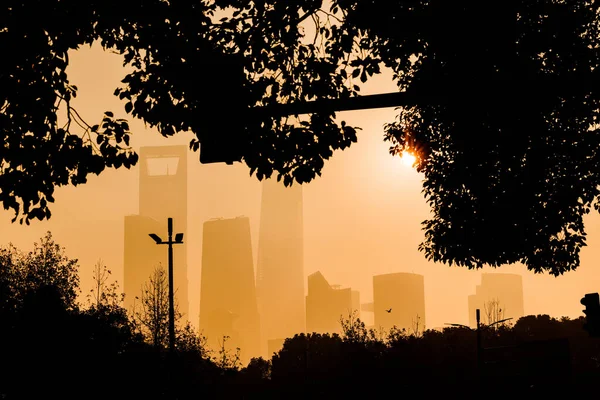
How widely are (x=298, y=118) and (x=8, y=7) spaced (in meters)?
4.98

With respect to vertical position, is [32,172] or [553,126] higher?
[553,126]

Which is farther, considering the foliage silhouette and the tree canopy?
the foliage silhouette

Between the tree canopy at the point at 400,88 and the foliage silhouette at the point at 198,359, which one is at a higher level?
the tree canopy at the point at 400,88

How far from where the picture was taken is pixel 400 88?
18.8 metres

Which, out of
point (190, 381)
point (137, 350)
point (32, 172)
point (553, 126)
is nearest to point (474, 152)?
point (553, 126)

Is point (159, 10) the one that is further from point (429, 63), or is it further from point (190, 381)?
point (190, 381)

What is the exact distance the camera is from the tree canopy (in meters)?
11.3

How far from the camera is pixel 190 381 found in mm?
61781

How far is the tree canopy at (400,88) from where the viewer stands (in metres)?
11.3

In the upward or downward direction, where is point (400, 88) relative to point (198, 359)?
upward

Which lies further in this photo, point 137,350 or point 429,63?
point 137,350

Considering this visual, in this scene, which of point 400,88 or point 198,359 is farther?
point 198,359

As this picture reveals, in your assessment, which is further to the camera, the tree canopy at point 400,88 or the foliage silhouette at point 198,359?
the foliage silhouette at point 198,359

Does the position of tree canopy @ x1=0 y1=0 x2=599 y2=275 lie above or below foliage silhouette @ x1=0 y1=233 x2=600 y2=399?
above
